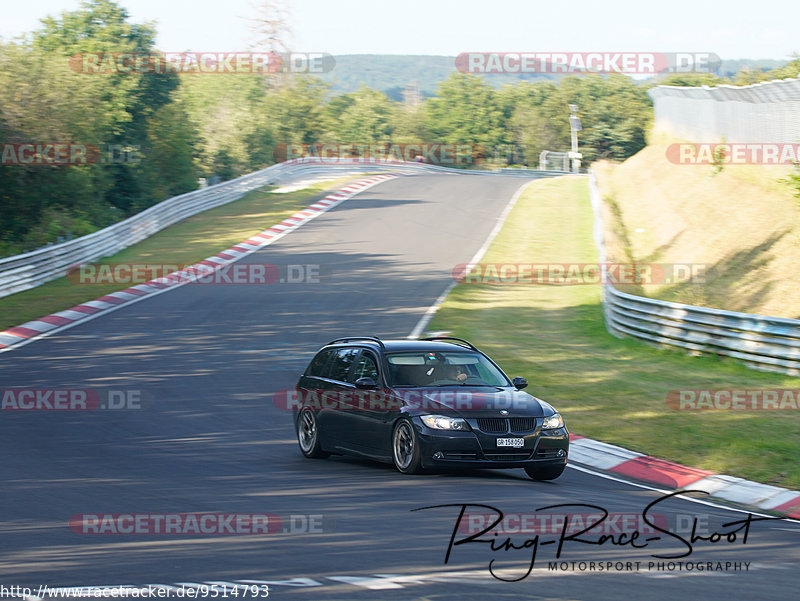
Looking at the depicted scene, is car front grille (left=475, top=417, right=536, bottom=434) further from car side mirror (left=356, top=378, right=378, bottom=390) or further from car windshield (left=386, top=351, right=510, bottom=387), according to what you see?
car side mirror (left=356, top=378, right=378, bottom=390)

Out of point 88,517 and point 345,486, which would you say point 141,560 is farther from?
point 345,486

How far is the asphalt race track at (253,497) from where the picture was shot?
261 inches

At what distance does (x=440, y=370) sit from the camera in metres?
11.4

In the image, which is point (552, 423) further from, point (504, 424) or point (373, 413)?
point (373, 413)

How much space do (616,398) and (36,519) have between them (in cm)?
965

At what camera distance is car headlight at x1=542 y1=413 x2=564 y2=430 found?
34.4 ft

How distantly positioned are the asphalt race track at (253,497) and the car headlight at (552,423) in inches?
23.7

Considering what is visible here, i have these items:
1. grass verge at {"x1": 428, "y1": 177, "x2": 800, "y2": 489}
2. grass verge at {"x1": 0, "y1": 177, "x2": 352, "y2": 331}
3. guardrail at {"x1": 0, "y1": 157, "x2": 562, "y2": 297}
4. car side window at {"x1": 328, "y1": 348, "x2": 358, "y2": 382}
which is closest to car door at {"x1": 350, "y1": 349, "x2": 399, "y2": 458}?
car side window at {"x1": 328, "y1": 348, "x2": 358, "y2": 382}

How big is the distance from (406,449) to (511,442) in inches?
45.6

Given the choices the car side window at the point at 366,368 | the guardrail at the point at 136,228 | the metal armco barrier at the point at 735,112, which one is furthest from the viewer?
the metal armco barrier at the point at 735,112

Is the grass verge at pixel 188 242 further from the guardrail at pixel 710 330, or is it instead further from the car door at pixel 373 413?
the guardrail at pixel 710 330

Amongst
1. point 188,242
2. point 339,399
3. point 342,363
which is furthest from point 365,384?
point 188,242

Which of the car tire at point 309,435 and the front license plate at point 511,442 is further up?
the front license plate at point 511,442

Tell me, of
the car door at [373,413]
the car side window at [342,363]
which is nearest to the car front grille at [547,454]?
the car door at [373,413]
